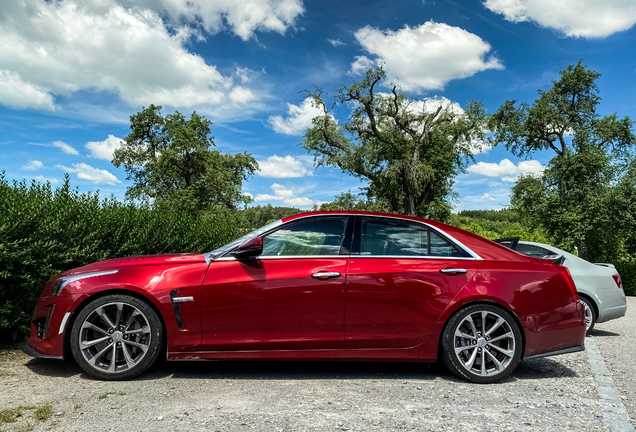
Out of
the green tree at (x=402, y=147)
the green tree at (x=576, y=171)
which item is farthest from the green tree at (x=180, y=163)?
the green tree at (x=576, y=171)

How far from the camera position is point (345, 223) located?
4.62 m

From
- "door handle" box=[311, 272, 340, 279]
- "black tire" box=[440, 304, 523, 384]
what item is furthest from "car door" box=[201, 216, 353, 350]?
"black tire" box=[440, 304, 523, 384]

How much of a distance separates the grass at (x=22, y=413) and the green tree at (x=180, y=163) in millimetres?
33931

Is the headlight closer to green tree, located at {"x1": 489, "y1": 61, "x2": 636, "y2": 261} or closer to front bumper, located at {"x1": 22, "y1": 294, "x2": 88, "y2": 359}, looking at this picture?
front bumper, located at {"x1": 22, "y1": 294, "x2": 88, "y2": 359}

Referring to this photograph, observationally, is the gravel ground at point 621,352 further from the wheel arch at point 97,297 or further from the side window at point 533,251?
the wheel arch at point 97,297

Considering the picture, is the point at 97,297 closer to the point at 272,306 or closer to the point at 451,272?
the point at 272,306

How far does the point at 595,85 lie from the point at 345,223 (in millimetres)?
36120

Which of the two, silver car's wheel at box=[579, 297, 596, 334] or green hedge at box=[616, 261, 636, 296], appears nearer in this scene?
silver car's wheel at box=[579, 297, 596, 334]

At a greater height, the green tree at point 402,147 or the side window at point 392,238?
the green tree at point 402,147

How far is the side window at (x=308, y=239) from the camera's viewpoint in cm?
445

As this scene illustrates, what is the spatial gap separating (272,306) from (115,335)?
1.47m

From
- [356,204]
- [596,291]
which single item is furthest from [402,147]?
[596,291]

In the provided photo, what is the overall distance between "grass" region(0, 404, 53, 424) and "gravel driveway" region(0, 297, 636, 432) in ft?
0.09

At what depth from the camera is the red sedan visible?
4203mm
